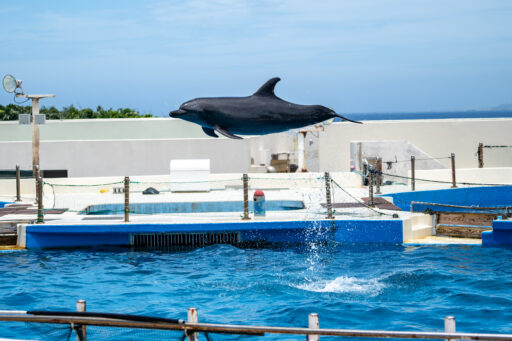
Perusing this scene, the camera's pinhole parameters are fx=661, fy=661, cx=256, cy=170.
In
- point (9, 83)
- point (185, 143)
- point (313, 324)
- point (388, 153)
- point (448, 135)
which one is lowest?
point (313, 324)

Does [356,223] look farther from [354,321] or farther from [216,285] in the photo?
[354,321]

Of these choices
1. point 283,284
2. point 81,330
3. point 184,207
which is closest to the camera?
point 81,330

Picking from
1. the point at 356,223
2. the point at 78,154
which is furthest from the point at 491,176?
the point at 78,154

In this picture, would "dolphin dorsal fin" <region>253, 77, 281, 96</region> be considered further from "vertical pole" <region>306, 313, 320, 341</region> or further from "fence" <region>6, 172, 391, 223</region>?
"fence" <region>6, 172, 391, 223</region>

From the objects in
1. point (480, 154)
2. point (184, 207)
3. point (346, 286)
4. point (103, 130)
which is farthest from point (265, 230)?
point (480, 154)

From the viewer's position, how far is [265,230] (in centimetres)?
1228

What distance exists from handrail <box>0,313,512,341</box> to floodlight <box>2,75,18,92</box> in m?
12.4

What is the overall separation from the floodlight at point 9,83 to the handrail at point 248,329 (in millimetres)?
12387

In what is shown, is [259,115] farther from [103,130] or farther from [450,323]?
[103,130]

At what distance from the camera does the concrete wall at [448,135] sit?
21609mm

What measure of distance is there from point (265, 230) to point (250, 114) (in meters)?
6.13

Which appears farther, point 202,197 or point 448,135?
point 448,135

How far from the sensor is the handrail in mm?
4129

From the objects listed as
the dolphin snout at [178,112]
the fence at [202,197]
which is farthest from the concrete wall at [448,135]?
the dolphin snout at [178,112]
